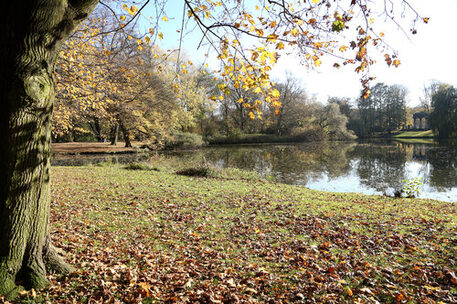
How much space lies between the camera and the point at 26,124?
2582mm

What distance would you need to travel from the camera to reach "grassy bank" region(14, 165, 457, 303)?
3121 mm

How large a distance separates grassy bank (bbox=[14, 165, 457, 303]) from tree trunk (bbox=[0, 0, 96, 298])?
402mm

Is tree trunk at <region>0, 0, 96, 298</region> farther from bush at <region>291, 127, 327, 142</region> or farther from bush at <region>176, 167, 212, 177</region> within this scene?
bush at <region>291, 127, 327, 142</region>

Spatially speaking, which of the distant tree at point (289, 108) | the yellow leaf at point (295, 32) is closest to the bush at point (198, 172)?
the yellow leaf at point (295, 32)

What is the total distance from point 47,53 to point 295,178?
44.4 feet

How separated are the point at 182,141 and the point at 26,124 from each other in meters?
30.3

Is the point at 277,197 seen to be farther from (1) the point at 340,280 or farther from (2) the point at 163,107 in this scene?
(2) the point at 163,107

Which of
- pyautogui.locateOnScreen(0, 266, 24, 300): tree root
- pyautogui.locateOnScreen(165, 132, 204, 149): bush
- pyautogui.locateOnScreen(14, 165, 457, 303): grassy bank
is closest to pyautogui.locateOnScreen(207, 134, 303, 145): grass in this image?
pyautogui.locateOnScreen(165, 132, 204, 149): bush

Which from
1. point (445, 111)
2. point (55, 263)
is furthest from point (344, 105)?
point (55, 263)

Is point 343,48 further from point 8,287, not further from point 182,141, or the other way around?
point 182,141

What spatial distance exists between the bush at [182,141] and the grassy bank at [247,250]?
24.0 metres

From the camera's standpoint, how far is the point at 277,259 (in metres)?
4.16

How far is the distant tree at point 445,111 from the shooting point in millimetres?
43031

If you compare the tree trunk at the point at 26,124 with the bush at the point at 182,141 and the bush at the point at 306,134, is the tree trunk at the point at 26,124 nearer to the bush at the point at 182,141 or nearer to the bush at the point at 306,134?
the bush at the point at 182,141
